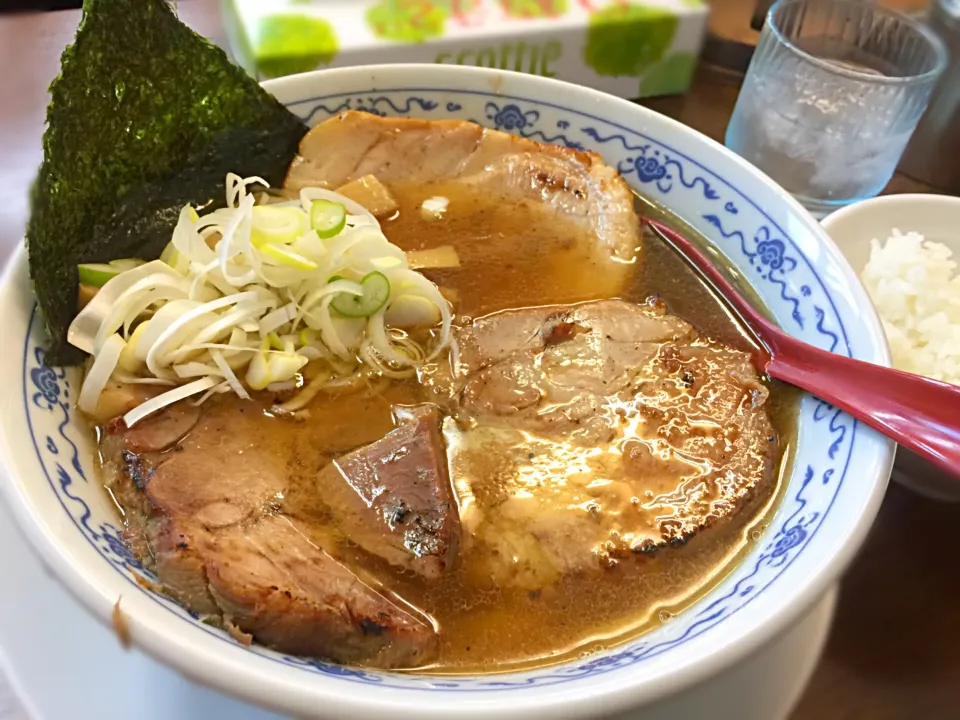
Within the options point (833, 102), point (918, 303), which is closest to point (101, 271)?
point (918, 303)

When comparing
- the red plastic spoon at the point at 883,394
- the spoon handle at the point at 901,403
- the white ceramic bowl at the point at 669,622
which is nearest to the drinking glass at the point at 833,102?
the white ceramic bowl at the point at 669,622

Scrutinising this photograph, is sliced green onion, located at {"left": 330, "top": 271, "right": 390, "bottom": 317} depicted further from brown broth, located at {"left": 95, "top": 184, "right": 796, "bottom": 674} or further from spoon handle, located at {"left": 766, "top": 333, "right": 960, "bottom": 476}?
spoon handle, located at {"left": 766, "top": 333, "right": 960, "bottom": 476}

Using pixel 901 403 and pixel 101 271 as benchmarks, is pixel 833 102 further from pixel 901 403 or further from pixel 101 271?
A: pixel 101 271

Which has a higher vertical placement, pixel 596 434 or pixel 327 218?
pixel 327 218

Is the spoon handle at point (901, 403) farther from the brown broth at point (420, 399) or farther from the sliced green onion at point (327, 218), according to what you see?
the sliced green onion at point (327, 218)

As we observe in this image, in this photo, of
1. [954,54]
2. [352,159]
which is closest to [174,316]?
[352,159]

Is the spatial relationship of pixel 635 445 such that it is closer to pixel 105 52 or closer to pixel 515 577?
pixel 515 577

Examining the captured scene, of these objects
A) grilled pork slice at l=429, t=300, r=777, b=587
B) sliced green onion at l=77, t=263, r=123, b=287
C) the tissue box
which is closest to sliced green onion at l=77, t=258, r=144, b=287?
sliced green onion at l=77, t=263, r=123, b=287

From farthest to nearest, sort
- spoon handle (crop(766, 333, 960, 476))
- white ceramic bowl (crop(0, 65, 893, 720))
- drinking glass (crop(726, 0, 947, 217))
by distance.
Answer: drinking glass (crop(726, 0, 947, 217)) → spoon handle (crop(766, 333, 960, 476)) → white ceramic bowl (crop(0, 65, 893, 720))
